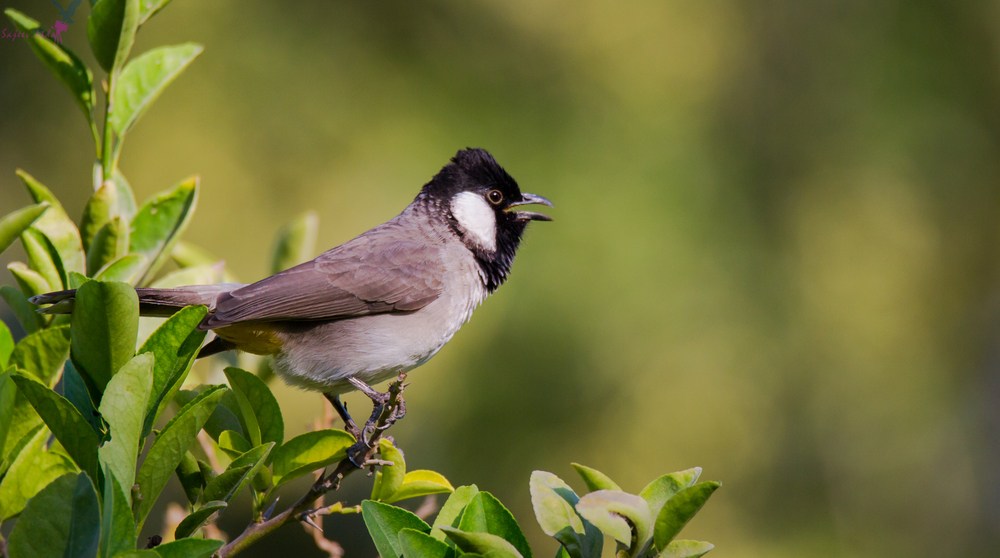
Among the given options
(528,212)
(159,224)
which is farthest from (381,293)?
(159,224)

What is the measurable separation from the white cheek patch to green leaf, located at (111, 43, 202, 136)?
1214 millimetres

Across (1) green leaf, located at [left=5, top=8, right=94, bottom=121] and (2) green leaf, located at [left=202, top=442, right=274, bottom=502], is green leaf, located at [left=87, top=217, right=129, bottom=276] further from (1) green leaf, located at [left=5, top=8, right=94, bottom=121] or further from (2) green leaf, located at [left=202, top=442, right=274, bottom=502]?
(2) green leaf, located at [left=202, top=442, right=274, bottom=502]

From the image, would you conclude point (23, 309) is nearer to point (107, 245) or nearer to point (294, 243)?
point (107, 245)

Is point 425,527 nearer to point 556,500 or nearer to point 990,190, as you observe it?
point 556,500

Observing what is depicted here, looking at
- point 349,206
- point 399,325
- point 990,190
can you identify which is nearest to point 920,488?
point 990,190

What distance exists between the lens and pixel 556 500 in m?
1.41

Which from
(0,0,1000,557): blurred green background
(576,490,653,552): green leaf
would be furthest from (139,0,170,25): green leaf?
(0,0,1000,557): blurred green background

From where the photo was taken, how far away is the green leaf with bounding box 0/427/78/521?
1.54 meters

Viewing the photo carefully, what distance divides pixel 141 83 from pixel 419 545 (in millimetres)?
1276

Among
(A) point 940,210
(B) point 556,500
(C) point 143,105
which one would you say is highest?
(A) point 940,210

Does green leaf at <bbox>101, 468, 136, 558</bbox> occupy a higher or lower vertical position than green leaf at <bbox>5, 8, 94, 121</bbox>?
lower

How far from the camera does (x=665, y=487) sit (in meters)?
1.43

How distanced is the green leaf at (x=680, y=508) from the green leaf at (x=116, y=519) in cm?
68

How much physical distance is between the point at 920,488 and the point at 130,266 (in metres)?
6.68
